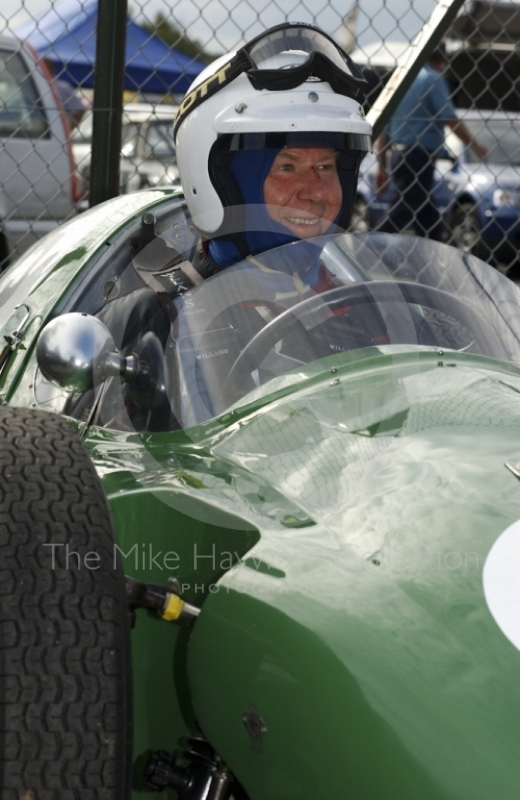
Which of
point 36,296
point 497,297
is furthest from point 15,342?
point 497,297

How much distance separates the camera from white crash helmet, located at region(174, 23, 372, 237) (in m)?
3.06

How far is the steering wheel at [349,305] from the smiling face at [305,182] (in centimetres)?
60

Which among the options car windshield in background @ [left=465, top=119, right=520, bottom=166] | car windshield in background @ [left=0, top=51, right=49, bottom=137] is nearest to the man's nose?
car windshield in background @ [left=0, top=51, right=49, bottom=137]

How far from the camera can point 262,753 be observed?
1.78 m

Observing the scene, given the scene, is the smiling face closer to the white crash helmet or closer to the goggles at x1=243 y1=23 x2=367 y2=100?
the white crash helmet

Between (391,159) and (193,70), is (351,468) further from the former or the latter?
(193,70)

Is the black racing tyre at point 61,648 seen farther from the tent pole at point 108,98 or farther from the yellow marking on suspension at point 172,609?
the tent pole at point 108,98

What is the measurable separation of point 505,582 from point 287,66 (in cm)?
189

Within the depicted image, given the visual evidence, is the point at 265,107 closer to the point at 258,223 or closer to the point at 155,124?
the point at 258,223

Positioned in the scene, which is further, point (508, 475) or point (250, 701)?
point (508, 475)

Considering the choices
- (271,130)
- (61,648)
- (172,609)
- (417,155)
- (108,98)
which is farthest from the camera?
(417,155)

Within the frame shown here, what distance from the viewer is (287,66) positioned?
3146 mm

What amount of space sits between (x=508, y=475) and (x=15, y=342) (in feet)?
5.49

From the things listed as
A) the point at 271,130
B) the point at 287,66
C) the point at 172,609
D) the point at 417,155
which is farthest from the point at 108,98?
the point at 172,609
